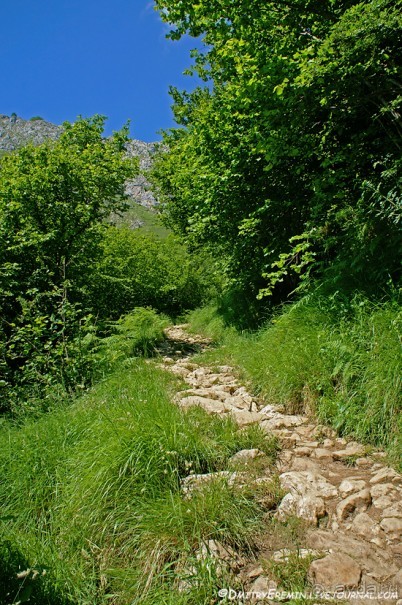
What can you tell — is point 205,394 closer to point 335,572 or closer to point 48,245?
point 335,572

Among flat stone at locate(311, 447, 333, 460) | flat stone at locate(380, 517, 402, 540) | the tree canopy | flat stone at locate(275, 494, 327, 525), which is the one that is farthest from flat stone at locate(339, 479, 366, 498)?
the tree canopy

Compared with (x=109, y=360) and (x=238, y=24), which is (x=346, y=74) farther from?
(x=109, y=360)

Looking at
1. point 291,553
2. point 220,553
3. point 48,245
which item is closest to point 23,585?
point 220,553

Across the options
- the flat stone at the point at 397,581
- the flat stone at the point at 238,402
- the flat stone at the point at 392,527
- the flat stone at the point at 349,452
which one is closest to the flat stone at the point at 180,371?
the flat stone at the point at 238,402

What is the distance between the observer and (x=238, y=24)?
482cm

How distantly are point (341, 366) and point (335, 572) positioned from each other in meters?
1.89

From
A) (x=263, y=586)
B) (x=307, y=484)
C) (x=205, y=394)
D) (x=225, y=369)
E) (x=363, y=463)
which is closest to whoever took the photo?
(x=263, y=586)

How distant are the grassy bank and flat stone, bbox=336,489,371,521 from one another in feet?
1.63

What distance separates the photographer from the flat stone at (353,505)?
2.30 m

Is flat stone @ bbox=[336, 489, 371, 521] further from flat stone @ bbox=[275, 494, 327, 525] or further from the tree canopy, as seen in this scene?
the tree canopy

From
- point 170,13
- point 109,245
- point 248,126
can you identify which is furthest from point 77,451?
point 109,245

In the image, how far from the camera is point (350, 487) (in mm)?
2494

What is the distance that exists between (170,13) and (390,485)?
7.00m

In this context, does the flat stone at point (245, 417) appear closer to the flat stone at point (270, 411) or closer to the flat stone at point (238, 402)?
the flat stone at point (270, 411)
